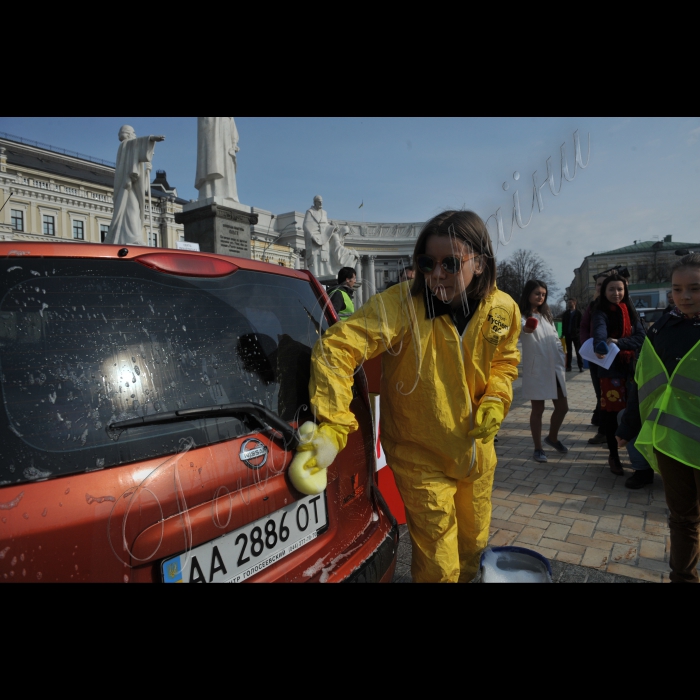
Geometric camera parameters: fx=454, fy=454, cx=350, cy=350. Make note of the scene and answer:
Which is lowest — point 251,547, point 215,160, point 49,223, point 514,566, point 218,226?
point 514,566

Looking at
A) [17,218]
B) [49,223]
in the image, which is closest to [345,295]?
[49,223]

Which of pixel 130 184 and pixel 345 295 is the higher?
pixel 130 184

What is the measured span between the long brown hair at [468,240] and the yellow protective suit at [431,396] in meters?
0.05

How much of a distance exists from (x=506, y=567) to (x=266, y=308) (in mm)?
1483

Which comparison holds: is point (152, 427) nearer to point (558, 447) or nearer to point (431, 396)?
point (431, 396)

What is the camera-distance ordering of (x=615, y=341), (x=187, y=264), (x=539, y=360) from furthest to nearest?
(x=539, y=360) < (x=615, y=341) < (x=187, y=264)

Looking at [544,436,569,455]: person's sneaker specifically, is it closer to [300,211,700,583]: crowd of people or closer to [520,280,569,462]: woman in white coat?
[520,280,569,462]: woman in white coat

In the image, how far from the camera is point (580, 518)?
324cm

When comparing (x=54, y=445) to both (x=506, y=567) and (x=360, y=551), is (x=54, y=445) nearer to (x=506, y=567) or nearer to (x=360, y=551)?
(x=360, y=551)

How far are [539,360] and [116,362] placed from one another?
4165mm

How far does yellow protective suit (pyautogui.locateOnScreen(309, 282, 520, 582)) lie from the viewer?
1735 mm

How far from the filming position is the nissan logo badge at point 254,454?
134 cm

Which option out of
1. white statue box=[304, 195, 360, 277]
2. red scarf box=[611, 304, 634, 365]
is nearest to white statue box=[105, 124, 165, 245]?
white statue box=[304, 195, 360, 277]

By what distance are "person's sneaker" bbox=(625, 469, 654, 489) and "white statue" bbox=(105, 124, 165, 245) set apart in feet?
29.8
